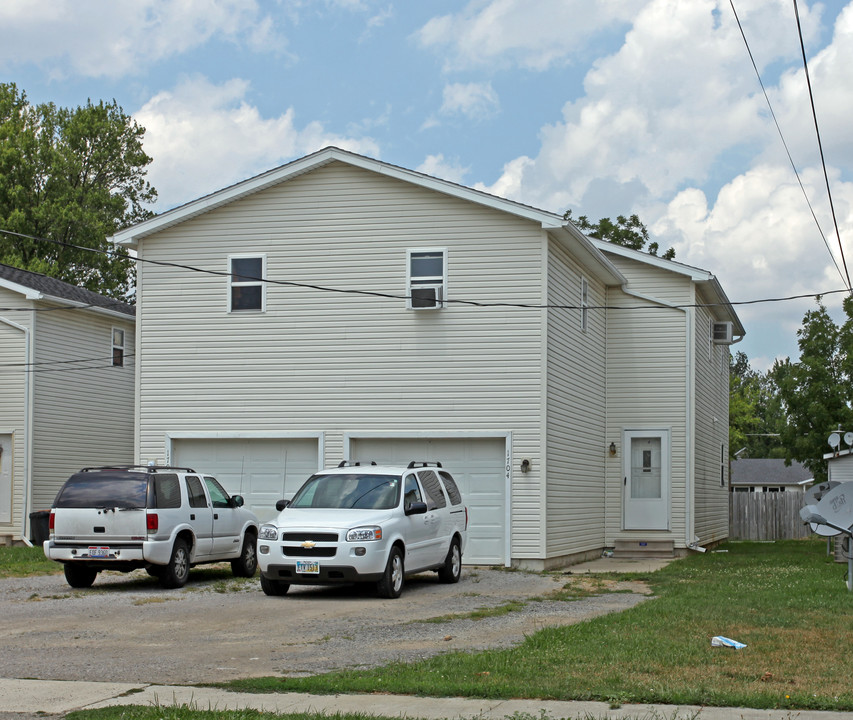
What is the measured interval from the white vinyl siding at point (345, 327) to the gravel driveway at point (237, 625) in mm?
3719

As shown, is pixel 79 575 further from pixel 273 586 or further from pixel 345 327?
pixel 345 327

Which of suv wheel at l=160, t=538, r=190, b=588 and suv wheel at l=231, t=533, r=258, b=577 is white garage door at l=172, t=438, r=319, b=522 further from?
suv wheel at l=160, t=538, r=190, b=588

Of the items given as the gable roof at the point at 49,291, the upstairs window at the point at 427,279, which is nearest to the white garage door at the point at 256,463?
the upstairs window at the point at 427,279

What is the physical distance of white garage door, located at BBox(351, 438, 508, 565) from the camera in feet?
70.3

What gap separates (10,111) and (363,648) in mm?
43069

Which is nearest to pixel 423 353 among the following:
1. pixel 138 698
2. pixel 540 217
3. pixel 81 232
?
pixel 540 217

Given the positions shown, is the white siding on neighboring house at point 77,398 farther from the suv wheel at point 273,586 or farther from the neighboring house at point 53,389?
the suv wheel at point 273,586

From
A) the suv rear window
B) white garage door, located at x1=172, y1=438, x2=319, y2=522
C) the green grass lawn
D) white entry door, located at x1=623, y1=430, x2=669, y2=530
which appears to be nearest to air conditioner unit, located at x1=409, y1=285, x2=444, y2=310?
white garage door, located at x1=172, y1=438, x2=319, y2=522

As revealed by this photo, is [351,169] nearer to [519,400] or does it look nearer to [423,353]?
[423,353]

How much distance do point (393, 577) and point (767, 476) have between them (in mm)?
62096

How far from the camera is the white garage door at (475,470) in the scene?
21.4 metres

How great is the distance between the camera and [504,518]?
838 inches

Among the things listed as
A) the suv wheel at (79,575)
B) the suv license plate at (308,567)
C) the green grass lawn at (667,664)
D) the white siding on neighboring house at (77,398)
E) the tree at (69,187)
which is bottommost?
the suv wheel at (79,575)

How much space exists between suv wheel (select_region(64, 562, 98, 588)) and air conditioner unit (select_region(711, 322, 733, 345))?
18284 millimetres
